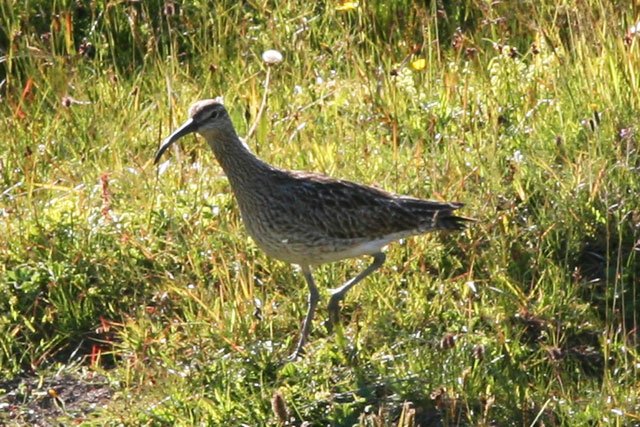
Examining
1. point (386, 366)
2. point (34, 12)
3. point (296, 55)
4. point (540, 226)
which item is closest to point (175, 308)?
point (386, 366)

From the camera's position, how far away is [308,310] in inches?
274

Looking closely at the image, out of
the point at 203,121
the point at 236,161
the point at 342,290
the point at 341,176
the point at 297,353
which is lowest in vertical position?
the point at 297,353

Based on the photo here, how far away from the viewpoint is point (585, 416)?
6039mm

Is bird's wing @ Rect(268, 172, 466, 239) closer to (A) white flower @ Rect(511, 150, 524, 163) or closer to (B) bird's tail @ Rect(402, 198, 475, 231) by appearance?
(B) bird's tail @ Rect(402, 198, 475, 231)

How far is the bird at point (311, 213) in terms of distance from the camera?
22.6 ft

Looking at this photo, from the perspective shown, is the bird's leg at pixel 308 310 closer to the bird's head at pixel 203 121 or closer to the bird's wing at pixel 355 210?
the bird's wing at pixel 355 210

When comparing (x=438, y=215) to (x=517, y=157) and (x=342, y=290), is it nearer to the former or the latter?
(x=342, y=290)

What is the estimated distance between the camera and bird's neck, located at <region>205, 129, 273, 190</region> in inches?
278

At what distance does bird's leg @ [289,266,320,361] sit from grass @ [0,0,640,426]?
0.07 meters

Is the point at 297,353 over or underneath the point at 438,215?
underneath

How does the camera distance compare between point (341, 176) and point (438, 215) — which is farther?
point (341, 176)

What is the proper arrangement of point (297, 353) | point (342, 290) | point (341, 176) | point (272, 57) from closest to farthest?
point (297, 353)
point (342, 290)
point (341, 176)
point (272, 57)

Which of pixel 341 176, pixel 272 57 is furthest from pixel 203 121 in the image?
pixel 272 57

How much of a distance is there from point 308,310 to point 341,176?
1062mm
